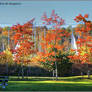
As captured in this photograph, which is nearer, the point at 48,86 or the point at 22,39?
the point at 48,86

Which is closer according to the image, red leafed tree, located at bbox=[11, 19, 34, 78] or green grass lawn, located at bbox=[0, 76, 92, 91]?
green grass lawn, located at bbox=[0, 76, 92, 91]

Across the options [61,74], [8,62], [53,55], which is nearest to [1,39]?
[8,62]

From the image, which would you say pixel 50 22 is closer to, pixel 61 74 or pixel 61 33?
pixel 61 33

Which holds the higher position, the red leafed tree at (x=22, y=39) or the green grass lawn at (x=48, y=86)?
the red leafed tree at (x=22, y=39)

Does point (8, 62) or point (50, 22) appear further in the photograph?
point (8, 62)

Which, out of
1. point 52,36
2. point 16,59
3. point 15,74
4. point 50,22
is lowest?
point 15,74

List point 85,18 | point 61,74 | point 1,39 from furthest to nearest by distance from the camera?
point 1,39, point 61,74, point 85,18

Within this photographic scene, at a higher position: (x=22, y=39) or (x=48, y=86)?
(x=22, y=39)

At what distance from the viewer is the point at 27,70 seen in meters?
24.0

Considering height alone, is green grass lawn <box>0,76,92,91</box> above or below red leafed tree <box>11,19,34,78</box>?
below

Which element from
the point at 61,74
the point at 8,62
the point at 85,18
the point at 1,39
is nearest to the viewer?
the point at 85,18

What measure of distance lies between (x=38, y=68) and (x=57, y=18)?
24.9ft

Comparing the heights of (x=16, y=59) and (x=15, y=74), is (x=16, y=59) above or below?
above

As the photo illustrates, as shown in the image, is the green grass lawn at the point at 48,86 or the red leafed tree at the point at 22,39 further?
the red leafed tree at the point at 22,39
